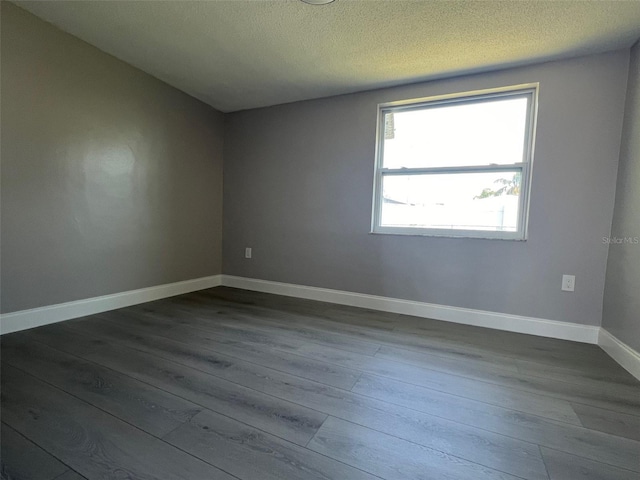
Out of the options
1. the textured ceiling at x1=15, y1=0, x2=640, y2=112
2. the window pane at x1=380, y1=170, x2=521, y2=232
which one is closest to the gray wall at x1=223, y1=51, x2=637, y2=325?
the window pane at x1=380, y1=170, x2=521, y2=232

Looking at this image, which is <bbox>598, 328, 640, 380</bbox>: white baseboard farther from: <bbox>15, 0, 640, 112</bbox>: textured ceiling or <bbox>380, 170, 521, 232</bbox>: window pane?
<bbox>15, 0, 640, 112</bbox>: textured ceiling

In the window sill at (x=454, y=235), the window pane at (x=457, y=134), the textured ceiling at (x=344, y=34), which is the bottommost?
the window sill at (x=454, y=235)

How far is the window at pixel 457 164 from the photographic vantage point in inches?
91.2

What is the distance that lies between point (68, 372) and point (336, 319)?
5.80 ft

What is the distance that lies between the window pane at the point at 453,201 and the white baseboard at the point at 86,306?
2345 millimetres

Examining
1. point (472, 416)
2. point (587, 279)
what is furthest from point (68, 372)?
point (587, 279)

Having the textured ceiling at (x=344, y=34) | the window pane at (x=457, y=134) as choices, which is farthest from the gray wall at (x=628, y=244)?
the window pane at (x=457, y=134)

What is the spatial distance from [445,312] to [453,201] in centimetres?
100

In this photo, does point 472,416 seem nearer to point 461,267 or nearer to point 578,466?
point 578,466

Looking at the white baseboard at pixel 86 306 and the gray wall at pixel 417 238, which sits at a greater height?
the gray wall at pixel 417 238

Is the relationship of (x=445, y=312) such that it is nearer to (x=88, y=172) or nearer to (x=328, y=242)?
(x=328, y=242)

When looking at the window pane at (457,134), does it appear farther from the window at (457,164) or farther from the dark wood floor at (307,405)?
the dark wood floor at (307,405)

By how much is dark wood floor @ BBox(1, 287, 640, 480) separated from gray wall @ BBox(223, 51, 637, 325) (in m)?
0.51

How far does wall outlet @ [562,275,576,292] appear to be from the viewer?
7.02 feet
